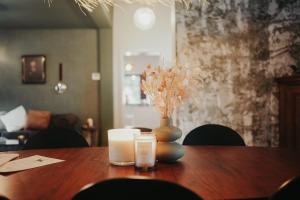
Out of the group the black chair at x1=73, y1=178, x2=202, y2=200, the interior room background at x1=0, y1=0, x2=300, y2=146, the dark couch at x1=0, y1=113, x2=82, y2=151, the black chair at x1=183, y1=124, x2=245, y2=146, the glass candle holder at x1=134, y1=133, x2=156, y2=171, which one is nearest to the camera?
the black chair at x1=73, y1=178, x2=202, y2=200

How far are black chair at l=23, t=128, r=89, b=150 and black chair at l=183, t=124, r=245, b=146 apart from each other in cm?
75

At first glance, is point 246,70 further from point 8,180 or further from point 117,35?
point 117,35

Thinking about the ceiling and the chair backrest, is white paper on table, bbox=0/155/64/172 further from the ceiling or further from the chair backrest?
the ceiling

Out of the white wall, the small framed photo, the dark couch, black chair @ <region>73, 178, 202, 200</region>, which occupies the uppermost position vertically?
the white wall

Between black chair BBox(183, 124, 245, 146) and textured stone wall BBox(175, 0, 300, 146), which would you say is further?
textured stone wall BBox(175, 0, 300, 146)

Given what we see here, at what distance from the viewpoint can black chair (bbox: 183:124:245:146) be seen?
2.06 metres

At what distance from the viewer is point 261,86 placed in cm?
338

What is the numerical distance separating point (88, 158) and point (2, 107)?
5100 mm

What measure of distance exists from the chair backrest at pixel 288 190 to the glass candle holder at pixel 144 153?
1.92 ft

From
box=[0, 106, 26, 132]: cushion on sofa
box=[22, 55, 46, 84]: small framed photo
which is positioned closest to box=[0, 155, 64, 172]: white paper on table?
box=[0, 106, 26, 132]: cushion on sofa

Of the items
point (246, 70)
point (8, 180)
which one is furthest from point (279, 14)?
point (8, 180)

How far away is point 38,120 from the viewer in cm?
533

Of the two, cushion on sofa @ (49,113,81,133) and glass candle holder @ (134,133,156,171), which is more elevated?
glass candle holder @ (134,133,156,171)

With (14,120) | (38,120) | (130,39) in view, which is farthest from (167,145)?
(130,39)
